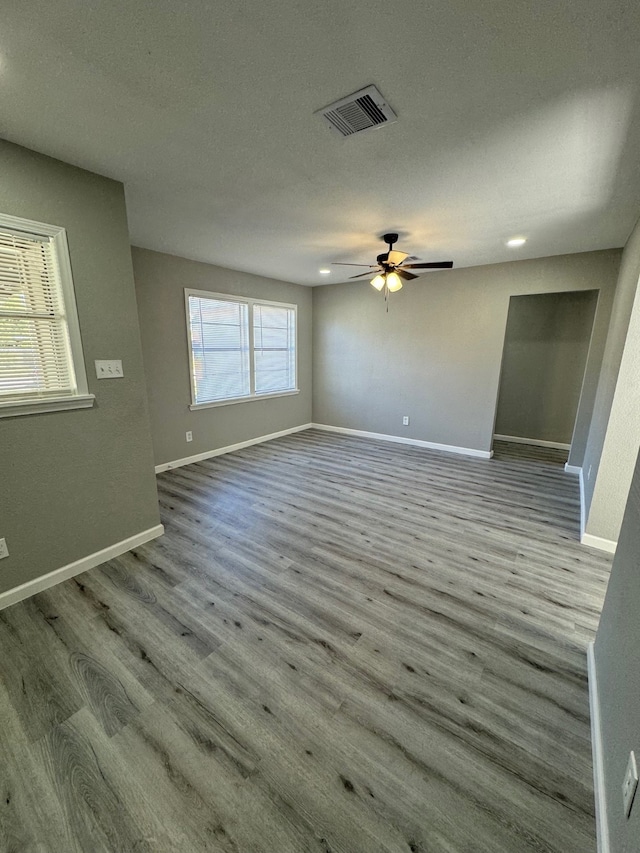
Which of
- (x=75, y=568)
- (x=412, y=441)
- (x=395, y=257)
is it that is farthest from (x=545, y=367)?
(x=75, y=568)

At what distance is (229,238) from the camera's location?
3.35m

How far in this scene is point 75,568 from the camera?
229 cm

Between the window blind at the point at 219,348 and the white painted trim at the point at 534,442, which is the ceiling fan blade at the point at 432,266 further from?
the white painted trim at the point at 534,442

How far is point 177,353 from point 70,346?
6.83 ft

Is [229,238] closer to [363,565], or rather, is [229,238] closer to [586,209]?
[586,209]

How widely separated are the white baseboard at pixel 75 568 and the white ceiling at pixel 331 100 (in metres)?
2.53

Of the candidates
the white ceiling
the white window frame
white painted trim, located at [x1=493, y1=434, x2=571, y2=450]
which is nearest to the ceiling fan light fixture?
the white ceiling

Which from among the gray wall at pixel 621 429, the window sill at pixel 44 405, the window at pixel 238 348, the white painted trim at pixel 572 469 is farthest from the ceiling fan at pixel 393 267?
the white painted trim at pixel 572 469

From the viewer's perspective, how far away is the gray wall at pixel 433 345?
4.05 meters

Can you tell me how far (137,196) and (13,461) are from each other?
2.02m

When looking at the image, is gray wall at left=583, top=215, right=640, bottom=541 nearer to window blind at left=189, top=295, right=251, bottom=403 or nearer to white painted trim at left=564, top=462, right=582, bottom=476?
white painted trim at left=564, top=462, right=582, bottom=476

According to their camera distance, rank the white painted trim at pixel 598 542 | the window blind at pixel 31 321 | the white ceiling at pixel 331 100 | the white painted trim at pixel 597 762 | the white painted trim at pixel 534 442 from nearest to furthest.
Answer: the white painted trim at pixel 597 762
the white ceiling at pixel 331 100
the window blind at pixel 31 321
the white painted trim at pixel 598 542
the white painted trim at pixel 534 442

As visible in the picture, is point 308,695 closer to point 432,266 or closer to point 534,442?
point 432,266

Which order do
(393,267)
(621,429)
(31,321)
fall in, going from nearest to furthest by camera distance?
(31,321) < (621,429) < (393,267)
